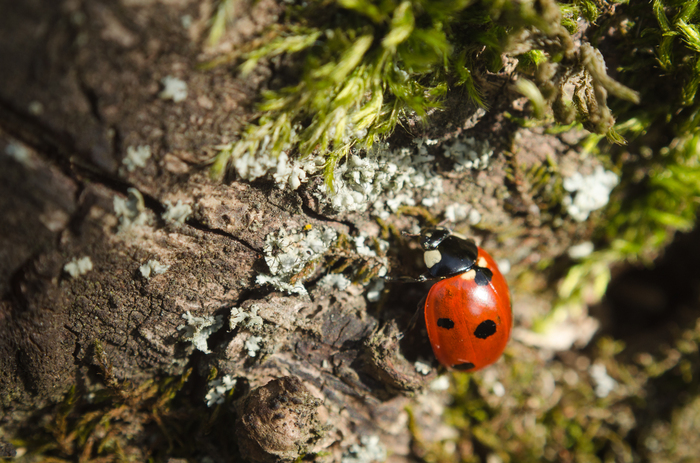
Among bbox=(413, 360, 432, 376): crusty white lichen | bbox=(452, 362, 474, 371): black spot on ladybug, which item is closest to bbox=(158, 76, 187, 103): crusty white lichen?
bbox=(413, 360, 432, 376): crusty white lichen

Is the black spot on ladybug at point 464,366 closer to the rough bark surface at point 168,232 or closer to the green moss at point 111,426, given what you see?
the rough bark surface at point 168,232

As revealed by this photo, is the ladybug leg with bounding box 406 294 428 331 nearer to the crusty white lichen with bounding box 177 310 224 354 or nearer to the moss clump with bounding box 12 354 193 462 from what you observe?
the crusty white lichen with bounding box 177 310 224 354

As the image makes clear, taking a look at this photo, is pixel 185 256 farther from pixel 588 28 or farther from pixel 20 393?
pixel 588 28

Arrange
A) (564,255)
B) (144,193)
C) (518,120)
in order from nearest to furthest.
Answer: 1. (144,193)
2. (518,120)
3. (564,255)

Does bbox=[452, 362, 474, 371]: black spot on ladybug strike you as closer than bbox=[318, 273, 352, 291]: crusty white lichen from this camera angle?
No

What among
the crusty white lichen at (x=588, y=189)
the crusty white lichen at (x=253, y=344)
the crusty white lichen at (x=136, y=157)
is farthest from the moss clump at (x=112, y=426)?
the crusty white lichen at (x=588, y=189)

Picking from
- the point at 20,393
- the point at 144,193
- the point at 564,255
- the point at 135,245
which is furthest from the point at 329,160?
the point at 564,255
